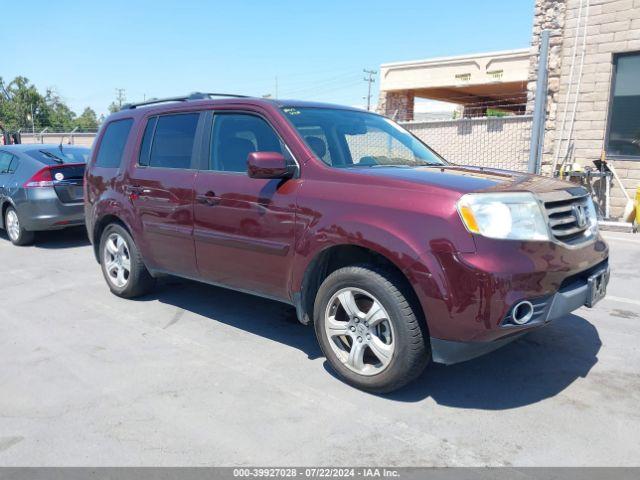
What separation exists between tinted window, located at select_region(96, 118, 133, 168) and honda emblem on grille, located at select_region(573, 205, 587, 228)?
4.16m

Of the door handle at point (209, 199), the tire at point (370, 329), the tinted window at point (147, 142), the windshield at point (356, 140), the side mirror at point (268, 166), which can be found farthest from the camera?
the tinted window at point (147, 142)

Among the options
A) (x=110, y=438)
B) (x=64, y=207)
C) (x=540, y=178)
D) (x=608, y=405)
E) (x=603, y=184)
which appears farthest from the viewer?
(x=603, y=184)

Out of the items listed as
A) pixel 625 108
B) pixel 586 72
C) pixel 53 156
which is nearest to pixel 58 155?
pixel 53 156

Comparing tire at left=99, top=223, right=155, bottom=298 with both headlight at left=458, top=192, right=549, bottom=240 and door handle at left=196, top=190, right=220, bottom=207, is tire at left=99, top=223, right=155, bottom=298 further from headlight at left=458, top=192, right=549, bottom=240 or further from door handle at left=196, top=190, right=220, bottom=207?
headlight at left=458, top=192, right=549, bottom=240

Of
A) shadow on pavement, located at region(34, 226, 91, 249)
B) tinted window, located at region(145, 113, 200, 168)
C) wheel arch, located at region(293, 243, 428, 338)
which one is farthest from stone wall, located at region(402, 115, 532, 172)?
wheel arch, located at region(293, 243, 428, 338)

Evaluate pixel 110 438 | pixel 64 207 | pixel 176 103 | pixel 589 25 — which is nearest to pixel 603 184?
pixel 589 25

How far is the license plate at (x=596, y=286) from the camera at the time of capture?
3317mm

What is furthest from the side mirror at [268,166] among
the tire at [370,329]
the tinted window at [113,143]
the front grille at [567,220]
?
the tinted window at [113,143]

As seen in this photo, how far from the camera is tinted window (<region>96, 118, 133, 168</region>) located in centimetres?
540

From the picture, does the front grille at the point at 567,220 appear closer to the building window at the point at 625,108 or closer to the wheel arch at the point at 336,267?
the wheel arch at the point at 336,267

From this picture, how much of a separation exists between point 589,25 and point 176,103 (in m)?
9.87

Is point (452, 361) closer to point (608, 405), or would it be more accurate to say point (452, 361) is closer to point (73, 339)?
point (608, 405)

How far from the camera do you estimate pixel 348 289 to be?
3.43 metres

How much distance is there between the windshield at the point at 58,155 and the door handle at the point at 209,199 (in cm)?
507
